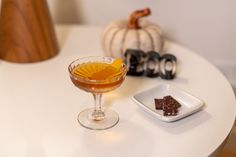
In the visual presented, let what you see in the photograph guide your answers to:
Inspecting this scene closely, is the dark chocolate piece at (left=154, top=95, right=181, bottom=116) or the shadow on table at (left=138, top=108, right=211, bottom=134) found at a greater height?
the dark chocolate piece at (left=154, top=95, right=181, bottom=116)

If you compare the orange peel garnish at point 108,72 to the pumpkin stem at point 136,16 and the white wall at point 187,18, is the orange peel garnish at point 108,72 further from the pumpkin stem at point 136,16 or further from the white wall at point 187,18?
the white wall at point 187,18

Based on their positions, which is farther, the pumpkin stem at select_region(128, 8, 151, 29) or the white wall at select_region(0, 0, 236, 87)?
the white wall at select_region(0, 0, 236, 87)

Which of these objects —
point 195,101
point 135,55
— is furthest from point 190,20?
point 195,101

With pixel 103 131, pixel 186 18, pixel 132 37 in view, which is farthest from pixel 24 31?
pixel 186 18

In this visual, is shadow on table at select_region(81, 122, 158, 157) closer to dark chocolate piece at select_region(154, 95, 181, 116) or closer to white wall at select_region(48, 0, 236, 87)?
dark chocolate piece at select_region(154, 95, 181, 116)

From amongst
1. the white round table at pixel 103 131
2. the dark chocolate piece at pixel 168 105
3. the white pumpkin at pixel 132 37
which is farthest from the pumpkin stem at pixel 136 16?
the dark chocolate piece at pixel 168 105

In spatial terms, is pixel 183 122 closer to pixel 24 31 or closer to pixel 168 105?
pixel 168 105

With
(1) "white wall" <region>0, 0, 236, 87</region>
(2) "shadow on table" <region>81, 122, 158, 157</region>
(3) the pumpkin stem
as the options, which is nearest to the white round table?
(2) "shadow on table" <region>81, 122, 158, 157</region>
